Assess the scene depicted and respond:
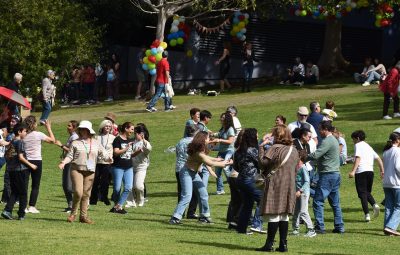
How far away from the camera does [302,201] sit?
16.6 m

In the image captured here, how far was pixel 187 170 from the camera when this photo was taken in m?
17.5

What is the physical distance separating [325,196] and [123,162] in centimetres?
428

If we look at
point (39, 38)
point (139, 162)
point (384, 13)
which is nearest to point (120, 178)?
point (139, 162)

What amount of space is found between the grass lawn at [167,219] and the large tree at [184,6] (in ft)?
13.4

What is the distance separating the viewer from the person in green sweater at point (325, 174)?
17.0 m

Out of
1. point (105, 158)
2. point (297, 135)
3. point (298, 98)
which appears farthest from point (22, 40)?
point (297, 135)

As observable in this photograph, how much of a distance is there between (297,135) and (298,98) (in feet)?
61.0

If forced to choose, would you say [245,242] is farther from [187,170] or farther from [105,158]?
[105,158]

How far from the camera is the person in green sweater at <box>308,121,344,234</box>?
55.8 feet

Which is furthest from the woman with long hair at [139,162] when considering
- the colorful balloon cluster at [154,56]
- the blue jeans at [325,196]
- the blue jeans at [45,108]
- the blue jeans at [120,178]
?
the colorful balloon cluster at [154,56]

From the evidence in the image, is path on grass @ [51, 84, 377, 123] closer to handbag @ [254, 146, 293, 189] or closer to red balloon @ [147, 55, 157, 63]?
red balloon @ [147, 55, 157, 63]

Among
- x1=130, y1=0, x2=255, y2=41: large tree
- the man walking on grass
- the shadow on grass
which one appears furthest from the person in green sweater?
x1=130, y1=0, x2=255, y2=41: large tree

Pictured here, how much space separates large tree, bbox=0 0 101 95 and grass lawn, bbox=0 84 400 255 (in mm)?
3247

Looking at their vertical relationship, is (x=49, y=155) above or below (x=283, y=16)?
below
